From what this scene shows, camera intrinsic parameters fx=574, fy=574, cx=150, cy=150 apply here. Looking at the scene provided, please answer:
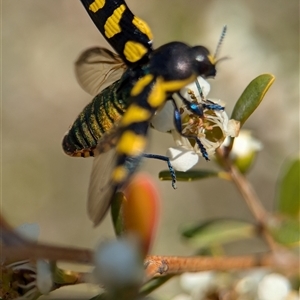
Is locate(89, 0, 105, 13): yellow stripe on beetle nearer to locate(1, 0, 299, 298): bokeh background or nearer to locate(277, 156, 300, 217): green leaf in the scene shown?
locate(277, 156, 300, 217): green leaf

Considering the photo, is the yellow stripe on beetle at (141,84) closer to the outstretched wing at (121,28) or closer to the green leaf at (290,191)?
the outstretched wing at (121,28)

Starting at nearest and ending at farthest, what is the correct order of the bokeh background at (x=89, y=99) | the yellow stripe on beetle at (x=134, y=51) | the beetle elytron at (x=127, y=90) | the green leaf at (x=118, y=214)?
the beetle elytron at (x=127, y=90)
the green leaf at (x=118, y=214)
the yellow stripe on beetle at (x=134, y=51)
the bokeh background at (x=89, y=99)

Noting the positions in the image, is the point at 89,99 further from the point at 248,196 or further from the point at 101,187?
the point at 101,187

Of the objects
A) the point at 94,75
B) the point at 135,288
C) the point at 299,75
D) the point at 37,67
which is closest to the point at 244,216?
the point at 299,75

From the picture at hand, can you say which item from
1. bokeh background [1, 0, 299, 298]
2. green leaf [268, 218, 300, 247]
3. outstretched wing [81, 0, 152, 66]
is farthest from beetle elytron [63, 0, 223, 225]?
bokeh background [1, 0, 299, 298]

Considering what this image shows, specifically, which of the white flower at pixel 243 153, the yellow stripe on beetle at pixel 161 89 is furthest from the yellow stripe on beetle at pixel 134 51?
the white flower at pixel 243 153
